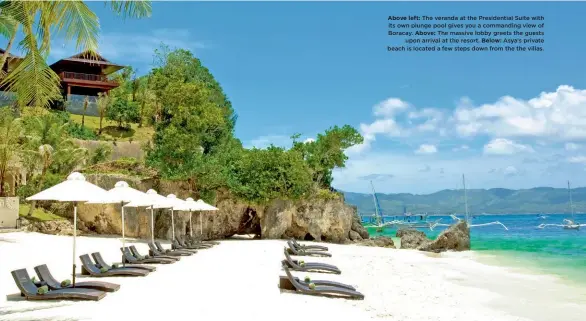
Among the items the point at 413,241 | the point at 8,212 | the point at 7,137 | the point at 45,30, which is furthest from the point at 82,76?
the point at 45,30

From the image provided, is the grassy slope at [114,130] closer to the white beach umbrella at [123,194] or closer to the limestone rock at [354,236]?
the limestone rock at [354,236]

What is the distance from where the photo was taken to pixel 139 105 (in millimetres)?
51375

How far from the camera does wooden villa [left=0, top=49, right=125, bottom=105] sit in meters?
47.6

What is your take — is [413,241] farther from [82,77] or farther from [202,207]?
[82,77]

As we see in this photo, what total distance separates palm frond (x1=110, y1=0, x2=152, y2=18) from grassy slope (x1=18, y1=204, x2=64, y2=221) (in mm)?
20541

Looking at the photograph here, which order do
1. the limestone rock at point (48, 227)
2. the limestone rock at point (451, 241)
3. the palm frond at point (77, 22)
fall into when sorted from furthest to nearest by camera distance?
the limestone rock at point (451, 241), the limestone rock at point (48, 227), the palm frond at point (77, 22)

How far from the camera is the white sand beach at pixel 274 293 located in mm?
8898

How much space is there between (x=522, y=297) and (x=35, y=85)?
40.6 ft

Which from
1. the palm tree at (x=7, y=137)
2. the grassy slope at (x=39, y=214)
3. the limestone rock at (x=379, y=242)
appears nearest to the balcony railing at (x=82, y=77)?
the palm tree at (x=7, y=137)

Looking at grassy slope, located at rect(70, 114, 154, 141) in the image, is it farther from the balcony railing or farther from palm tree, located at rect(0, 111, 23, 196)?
palm tree, located at rect(0, 111, 23, 196)

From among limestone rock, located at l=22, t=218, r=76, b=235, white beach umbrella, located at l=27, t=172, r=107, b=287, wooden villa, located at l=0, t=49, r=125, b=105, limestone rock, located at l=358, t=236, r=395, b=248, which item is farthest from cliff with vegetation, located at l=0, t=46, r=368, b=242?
white beach umbrella, located at l=27, t=172, r=107, b=287

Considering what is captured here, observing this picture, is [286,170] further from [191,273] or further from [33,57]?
[33,57]

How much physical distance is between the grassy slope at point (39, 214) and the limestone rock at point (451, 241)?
20.4 meters

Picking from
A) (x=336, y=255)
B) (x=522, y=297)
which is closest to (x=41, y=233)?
(x=336, y=255)
